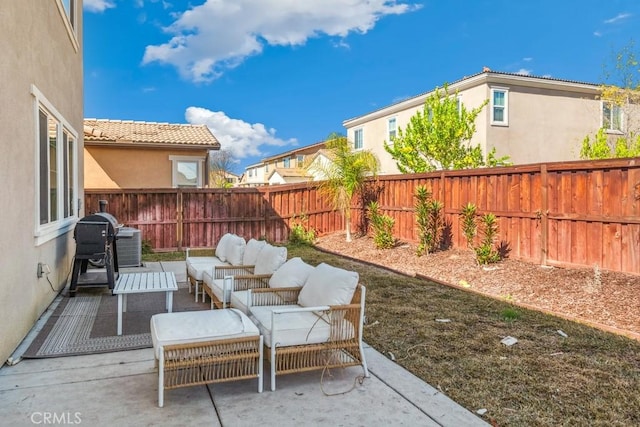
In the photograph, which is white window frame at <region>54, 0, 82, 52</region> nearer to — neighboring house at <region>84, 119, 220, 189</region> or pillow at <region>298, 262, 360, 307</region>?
neighboring house at <region>84, 119, 220, 189</region>

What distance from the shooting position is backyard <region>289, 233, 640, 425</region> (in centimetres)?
336

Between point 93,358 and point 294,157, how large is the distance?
36.2 meters

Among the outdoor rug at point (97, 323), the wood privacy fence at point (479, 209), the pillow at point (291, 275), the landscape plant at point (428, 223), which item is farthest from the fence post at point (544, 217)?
the outdoor rug at point (97, 323)

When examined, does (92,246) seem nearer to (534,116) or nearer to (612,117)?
(534,116)

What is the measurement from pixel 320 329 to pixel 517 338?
2.45m

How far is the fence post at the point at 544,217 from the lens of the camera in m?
7.79

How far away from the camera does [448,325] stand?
17.8 ft

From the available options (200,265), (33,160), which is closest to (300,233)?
(200,265)

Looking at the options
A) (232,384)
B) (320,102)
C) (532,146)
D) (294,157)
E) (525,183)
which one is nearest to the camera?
(232,384)

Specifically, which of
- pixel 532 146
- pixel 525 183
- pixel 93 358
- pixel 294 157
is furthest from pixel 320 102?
pixel 93 358

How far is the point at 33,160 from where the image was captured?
17.0ft

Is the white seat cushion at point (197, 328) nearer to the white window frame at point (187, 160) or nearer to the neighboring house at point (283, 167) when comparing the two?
the white window frame at point (187, 160)

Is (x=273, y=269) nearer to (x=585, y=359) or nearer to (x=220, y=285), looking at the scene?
(x=220, y=285)

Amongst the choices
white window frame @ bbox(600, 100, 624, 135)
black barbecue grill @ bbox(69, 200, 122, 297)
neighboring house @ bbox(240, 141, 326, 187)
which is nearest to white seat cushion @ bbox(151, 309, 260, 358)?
black barbecue grill @ bbox(69, 200, 122, 297)
